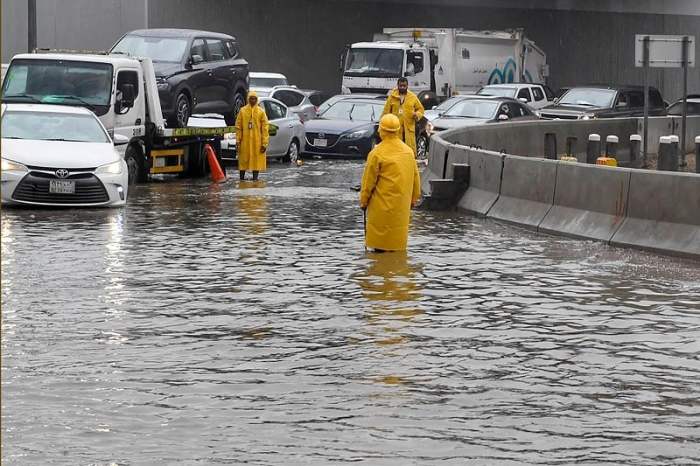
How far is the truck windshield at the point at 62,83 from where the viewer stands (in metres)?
25.1

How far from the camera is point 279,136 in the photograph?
33031 mm

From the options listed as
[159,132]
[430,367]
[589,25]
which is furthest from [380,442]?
[589,25]

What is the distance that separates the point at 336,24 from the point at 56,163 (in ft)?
134

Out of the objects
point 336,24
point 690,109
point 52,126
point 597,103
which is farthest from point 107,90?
point 336,24

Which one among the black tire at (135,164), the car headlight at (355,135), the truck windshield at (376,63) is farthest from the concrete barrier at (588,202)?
the truck windshield at (376,63)

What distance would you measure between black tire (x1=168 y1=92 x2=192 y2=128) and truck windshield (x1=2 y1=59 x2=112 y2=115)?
264 cm

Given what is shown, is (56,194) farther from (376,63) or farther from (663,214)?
(376,63)

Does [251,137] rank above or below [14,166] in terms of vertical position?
above

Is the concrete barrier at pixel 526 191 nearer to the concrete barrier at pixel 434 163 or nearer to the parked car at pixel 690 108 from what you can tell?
the concrete barrier at pixel 434 163

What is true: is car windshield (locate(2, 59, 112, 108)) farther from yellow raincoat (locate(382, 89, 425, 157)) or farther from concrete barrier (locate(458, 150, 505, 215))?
concrete barrier (locate(458, 150, 505, 215))

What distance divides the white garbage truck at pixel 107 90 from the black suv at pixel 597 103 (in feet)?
53.9

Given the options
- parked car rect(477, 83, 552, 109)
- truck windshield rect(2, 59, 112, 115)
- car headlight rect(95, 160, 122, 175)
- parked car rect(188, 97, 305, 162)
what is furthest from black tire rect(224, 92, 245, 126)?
parked car rect(477, 83, 552, 109)

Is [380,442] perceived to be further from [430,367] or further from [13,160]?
[13,160]

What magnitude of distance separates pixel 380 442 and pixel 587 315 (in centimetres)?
474
